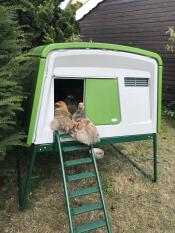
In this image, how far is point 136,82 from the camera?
4.48 metres

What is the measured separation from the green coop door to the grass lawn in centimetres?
112

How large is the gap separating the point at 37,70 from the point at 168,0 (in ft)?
21.1

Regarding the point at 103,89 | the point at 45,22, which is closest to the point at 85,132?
the point at 103,89

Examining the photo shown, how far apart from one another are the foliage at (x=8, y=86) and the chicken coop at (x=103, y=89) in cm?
22

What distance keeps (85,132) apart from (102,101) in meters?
0.56

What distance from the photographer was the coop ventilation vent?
4.41 m

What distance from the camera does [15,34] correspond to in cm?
405

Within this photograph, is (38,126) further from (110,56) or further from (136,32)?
(136,32)

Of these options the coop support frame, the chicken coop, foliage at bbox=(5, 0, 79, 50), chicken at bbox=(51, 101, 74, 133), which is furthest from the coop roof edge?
foliage at bbox=(5, 0, 79, 50)

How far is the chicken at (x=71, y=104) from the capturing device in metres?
4.69

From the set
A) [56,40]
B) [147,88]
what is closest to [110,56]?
[147,88]

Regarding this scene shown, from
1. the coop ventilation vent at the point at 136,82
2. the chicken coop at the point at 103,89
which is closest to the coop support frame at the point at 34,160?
the chicken coop at the point at 103,89

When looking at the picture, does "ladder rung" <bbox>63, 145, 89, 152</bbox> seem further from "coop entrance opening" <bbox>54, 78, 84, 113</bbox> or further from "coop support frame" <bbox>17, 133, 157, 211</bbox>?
"coop entrance opening" <bbox>54, 78, 84, 113</bbox>

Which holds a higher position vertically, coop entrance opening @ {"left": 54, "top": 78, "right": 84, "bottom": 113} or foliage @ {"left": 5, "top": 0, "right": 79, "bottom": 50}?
foliage @ {"left": 5, "top": 0, "right": 79, "bottom": 50}
